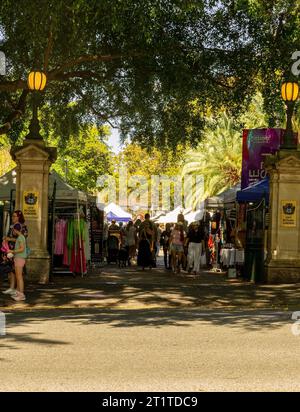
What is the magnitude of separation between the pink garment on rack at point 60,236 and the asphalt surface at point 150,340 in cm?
367

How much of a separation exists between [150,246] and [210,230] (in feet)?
13.5

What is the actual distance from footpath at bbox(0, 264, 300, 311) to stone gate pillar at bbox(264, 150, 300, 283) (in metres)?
1.15

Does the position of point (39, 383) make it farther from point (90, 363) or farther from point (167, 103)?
point (167, 103)

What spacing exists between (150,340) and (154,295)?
677 centimetres

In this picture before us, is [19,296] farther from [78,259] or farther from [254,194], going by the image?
[254,194]

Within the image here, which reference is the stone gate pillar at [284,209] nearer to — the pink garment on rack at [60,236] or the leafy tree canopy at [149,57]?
the leafy tree canopy at [149,57]

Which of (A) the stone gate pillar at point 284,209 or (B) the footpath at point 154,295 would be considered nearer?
(B) the footpath at point 154,295

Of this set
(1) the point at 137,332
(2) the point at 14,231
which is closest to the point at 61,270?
(2) the point at 14,231

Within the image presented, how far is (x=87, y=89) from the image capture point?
88.6ft

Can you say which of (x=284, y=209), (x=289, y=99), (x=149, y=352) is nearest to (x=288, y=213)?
(x=284, y=209)

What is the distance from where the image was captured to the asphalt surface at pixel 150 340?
25.2 ft

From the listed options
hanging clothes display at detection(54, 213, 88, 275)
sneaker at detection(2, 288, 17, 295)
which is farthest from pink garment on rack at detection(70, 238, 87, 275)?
sneaker at detection(2, 288, 17, 295)

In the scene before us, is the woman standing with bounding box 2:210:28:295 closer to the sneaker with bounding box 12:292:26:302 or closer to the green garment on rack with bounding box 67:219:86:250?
the sneaker with bounding box 12:292:26:302

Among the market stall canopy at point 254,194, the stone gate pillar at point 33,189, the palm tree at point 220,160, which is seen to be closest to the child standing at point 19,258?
the stone gate pillar at point 33,189
